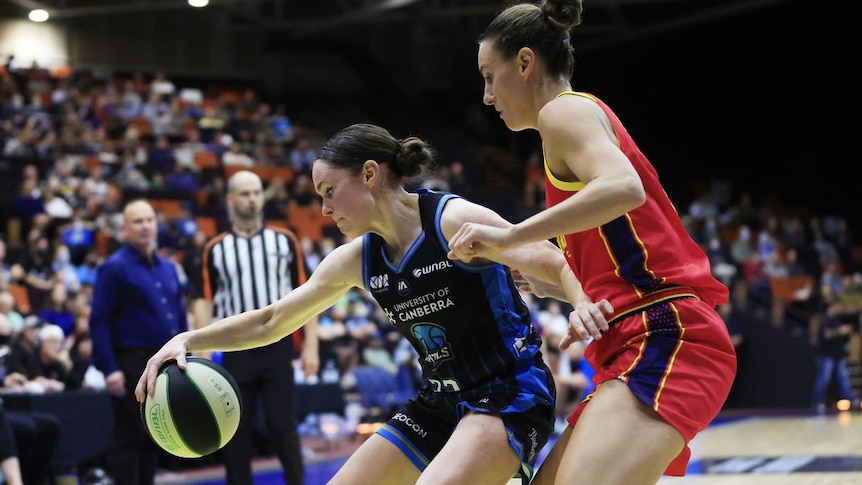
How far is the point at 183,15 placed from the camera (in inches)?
961

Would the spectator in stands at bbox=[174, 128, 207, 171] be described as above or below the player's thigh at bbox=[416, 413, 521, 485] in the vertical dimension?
above

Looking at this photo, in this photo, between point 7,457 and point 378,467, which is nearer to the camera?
point 378,467

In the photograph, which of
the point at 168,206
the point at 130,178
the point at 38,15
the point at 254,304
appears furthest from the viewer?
the point at 38,15

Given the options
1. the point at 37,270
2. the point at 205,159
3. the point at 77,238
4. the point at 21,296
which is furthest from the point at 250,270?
the point at 205,159

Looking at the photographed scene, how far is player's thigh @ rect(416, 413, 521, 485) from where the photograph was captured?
3051 millimetres

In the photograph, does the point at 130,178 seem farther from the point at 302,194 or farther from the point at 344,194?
the point at 344,194

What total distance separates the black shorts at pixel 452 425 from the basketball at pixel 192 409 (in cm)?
55

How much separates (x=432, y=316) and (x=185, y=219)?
11.2m

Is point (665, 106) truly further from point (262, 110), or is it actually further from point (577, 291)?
point (577, 291)

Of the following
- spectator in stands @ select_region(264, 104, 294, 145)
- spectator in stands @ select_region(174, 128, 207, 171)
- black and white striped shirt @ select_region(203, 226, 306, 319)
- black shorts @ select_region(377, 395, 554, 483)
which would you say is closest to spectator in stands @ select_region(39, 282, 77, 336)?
black and white striped shirt @ select_region(203, 226, 306, 319)

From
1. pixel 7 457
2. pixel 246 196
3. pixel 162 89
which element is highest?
pixel 162 89

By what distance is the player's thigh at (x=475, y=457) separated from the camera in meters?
3.05

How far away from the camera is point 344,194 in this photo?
133 inches

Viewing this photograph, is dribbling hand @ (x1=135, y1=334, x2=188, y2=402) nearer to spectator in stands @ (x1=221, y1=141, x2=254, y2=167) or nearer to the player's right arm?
the player's right arm
